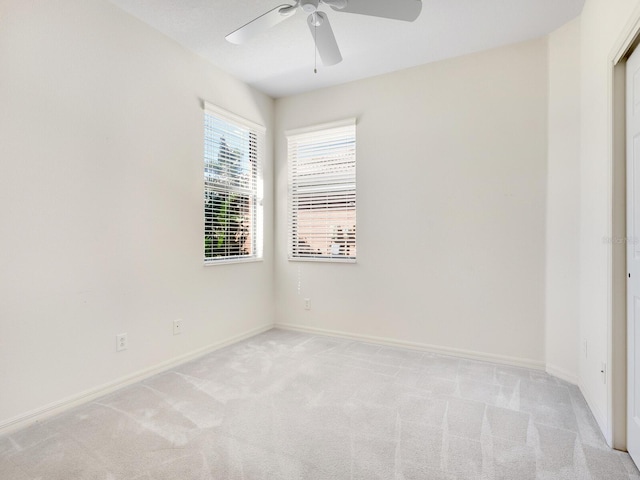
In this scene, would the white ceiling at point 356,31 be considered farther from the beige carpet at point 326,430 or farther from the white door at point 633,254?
the beige carpet at point 326,430

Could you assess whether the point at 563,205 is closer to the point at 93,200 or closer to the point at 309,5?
the point at 309,5

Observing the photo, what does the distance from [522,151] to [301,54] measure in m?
2.03

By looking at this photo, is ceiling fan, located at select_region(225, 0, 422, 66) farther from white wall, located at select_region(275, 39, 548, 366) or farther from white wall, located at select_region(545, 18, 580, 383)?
white wall, located at select_region(545, 18, 580, 383)

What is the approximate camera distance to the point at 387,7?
189 cm

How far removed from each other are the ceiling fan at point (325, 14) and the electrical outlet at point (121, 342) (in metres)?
2.14

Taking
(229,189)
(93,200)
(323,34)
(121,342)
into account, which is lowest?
(121,342)

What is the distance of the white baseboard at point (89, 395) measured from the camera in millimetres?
1981

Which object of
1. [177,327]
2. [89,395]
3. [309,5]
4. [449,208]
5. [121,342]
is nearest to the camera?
[309,5]

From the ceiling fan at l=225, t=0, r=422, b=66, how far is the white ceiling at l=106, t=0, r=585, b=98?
441 millimetres

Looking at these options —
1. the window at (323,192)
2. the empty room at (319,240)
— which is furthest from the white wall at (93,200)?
the window at (323,192)

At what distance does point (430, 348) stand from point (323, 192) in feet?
6.25

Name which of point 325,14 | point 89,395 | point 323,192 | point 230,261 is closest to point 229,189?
point 230,261

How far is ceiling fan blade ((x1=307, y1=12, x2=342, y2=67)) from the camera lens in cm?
207

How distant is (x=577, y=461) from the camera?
168 cm
